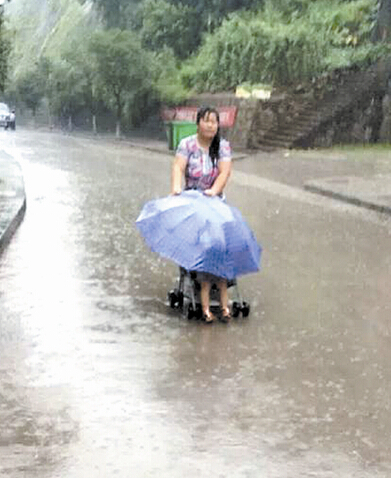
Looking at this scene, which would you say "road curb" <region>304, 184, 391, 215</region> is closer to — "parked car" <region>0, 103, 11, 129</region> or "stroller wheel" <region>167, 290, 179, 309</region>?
"stroller wheel" <region>167, 290, 179, 309</region>

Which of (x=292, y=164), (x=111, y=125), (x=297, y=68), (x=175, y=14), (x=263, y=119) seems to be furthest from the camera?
(x=111, y=125)

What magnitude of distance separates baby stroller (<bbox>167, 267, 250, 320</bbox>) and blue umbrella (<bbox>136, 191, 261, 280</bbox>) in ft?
1.15

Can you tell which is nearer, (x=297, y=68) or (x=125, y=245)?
(x=125, y=245)

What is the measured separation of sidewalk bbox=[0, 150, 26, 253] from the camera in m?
11.4

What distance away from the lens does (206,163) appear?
288 inches

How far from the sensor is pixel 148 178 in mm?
21594

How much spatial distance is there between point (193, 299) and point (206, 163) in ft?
3.58

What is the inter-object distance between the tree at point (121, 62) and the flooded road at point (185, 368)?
33.2m

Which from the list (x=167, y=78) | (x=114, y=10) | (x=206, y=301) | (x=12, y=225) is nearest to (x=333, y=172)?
(x=12, y=225)

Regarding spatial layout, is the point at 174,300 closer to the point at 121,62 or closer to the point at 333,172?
the point at 333,172

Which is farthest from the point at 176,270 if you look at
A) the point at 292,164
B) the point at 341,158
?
the point at 341,158

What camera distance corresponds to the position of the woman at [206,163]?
7.20m

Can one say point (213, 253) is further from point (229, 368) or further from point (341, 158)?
point (341, 158)

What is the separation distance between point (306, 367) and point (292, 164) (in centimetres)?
2040
